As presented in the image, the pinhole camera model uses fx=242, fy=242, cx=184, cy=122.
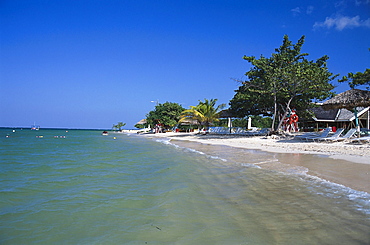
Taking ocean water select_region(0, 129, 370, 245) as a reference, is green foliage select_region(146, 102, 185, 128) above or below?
above

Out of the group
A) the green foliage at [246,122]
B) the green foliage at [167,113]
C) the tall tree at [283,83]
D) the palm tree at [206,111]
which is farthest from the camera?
the green foliage at [167,113]

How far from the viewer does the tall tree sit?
Answer: 16.7m

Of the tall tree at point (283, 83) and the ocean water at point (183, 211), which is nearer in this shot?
the ocean water at point (183, 211)

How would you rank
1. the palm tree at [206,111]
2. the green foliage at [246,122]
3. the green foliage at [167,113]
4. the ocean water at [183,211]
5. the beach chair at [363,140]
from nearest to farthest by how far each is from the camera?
1. the ocean water at [183,211]
2. the beach chair at [363,140]
3. the palm tree at [206,111]
4. the green foliage at [246,122]
5. the green foliage at [167,113]

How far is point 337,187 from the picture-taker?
4.43 m

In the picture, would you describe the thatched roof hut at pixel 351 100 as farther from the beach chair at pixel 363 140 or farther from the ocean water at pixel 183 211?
the ocean water at pixel 183 211

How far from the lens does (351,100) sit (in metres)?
14.1

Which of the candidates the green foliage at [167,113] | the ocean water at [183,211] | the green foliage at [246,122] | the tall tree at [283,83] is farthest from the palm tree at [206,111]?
the ocean water at [183,211]

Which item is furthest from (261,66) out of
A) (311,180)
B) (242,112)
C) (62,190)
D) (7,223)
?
(7,223)

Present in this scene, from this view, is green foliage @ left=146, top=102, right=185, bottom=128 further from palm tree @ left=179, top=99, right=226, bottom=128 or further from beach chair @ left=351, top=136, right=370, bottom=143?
beach chair @ left=351, top=136, right=370, bottom=143

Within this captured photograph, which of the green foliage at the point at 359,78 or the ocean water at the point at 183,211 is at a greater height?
the green foliage at the point at 359,78

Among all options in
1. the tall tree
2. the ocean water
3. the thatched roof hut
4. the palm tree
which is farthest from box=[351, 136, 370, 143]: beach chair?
the palm tree

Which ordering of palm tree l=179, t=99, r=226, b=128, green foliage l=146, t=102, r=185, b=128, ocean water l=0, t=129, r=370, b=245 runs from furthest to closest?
1. green foliage l=146, t=102, r=185, b=128
2. palm tree l=179, t=99, r=226, b=128
3. ocean water l=0, t=129, r=370, b=245

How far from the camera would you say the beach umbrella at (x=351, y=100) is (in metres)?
13.8
